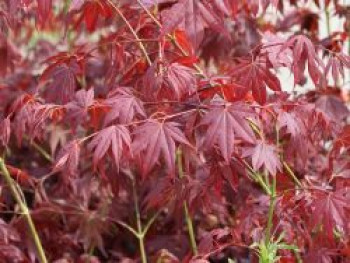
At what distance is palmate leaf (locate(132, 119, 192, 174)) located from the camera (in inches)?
56.8

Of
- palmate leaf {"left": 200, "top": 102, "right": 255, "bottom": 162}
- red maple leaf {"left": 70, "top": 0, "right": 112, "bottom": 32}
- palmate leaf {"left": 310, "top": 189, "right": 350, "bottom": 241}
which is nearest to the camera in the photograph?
palmate leaf {"left": 200, "top": 102, "right": 255, "bottom": 162}

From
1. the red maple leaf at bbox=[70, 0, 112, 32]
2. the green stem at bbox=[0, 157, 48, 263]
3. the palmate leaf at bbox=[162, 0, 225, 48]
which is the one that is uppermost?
the red maple leaf at bbox=[70, 0, 112, 32]

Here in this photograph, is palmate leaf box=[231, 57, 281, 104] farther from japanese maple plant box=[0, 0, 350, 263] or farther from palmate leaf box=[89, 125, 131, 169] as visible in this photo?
palmate leaf box=[89, 125, 131, 169]

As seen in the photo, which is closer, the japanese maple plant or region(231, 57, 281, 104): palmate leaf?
Answer: the japanese maple plant

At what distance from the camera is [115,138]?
1.50 metres

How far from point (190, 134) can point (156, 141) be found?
134 millimetres

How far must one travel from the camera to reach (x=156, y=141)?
146 cm

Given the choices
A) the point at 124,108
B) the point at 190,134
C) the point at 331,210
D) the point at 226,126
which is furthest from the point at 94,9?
the point at 331,210

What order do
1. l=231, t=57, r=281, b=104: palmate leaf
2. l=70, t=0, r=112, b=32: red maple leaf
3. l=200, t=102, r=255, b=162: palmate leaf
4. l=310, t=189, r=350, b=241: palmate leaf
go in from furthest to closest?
1. l=70, t=0, r=112, b=32: red maple leaf
2. l=231, t=57, r=281, b=104: palmate leaf
3. l=310, t=189, r=350, b=241: palmate leaf
4. l=200, t=102, r=255, b=162: palmate leaf

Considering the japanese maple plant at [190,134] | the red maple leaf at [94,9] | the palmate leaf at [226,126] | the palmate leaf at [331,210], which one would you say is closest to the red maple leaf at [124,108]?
the japanese maple plant at [190,134]

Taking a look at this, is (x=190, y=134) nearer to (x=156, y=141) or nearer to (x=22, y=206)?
(x=156, y=141)

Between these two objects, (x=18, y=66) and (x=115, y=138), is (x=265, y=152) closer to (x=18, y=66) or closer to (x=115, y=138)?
(x=115, y=138)

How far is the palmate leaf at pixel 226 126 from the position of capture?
56.6 inches

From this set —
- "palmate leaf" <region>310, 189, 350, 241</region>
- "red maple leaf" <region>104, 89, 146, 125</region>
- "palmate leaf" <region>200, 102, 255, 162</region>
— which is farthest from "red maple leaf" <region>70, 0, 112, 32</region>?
"palmate leaf" <region>310, 189, 350, 241</region>
